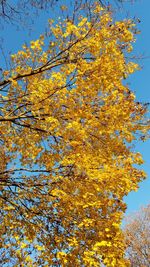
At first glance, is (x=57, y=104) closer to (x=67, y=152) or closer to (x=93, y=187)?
(x=67, y=152)

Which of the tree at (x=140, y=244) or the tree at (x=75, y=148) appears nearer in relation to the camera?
the tree at (x=75, y=148)

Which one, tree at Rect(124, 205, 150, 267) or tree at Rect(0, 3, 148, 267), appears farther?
tree at Rect(124, 205, 150, 267)

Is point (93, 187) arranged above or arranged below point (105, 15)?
below

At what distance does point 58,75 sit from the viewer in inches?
265

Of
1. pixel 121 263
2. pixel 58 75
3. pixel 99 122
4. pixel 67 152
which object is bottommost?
pixel 121 263

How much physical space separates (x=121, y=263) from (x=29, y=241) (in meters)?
2.14

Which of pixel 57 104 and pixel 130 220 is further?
pixel 130 220

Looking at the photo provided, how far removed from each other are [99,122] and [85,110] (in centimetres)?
40

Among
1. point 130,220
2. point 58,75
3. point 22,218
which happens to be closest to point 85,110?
point 58,75

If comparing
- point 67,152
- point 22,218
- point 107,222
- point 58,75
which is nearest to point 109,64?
point 58,75

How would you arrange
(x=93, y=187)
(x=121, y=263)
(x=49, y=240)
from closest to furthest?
(x=121, y=263)
(x=93, y=187)
(x=49, y=240)

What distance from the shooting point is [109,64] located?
6.91m

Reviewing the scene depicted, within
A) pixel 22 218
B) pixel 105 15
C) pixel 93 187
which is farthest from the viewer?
pixel 105 15

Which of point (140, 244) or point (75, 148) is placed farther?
point (140, 244)
